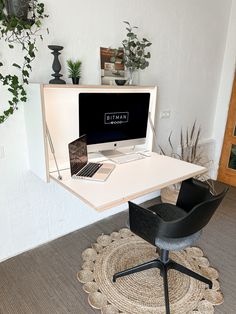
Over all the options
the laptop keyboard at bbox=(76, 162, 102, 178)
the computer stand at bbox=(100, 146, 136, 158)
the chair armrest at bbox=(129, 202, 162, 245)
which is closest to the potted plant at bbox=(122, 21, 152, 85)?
the computer stand at bbox=(100, 146, 136, 158)

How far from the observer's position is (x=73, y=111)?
1982mm

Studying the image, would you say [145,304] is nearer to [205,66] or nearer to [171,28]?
[171,28]

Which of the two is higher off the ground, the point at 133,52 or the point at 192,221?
the point at 133,52

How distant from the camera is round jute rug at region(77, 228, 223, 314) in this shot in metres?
1.58

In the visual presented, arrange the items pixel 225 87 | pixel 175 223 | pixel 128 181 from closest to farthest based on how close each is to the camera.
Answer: pixel 175 223, pixel 128 181, pixel 225 87

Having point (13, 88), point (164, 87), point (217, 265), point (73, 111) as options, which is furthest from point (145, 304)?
point (164, 87)

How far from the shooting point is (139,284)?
174 centimetres

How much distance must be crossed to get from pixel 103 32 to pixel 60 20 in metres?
0.39

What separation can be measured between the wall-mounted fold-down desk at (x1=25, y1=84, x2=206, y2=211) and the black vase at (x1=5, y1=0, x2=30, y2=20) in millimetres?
418

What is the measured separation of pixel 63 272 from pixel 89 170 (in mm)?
816

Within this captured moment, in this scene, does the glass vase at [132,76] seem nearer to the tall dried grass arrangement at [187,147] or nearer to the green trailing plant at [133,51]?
the green trailing plant at [133,51]

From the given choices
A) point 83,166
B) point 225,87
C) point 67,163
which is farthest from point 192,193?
point 225,87

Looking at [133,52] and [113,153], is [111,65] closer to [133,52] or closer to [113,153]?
[133,52]

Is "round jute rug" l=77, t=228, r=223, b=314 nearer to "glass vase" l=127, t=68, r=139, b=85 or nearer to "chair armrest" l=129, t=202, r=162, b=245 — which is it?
"chair armrest" l=129, t=202, r=162, b=245
